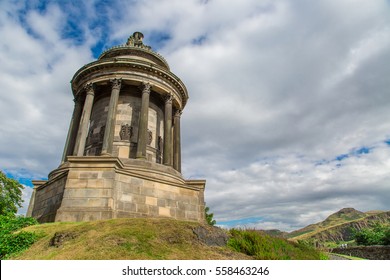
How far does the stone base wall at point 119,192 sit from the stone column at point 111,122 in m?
1.69

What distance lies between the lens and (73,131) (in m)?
20.1

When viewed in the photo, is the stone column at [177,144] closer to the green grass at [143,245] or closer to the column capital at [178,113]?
the column capital at [178,113]

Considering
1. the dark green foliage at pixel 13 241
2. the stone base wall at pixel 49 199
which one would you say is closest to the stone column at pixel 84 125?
the stone base wall at pixel 49 199

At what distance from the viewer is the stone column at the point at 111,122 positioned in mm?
17058

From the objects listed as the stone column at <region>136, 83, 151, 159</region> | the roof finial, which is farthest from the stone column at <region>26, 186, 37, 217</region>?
the roof finial

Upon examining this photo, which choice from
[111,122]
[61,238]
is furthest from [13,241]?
[111,122]

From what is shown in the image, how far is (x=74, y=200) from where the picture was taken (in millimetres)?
12695

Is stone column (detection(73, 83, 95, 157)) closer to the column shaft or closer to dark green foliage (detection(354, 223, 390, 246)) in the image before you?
the column shaft

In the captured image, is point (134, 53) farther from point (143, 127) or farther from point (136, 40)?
point (143, 127)

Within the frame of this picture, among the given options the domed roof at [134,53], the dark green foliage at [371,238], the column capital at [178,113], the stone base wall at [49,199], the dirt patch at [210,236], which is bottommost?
the dirt patch at [210,236]

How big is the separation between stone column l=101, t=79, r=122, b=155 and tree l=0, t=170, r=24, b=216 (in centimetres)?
2639

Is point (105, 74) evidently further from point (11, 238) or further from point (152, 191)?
point (11, 238)

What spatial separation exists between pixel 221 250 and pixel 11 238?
7.35 m

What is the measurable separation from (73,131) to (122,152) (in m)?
4.86
